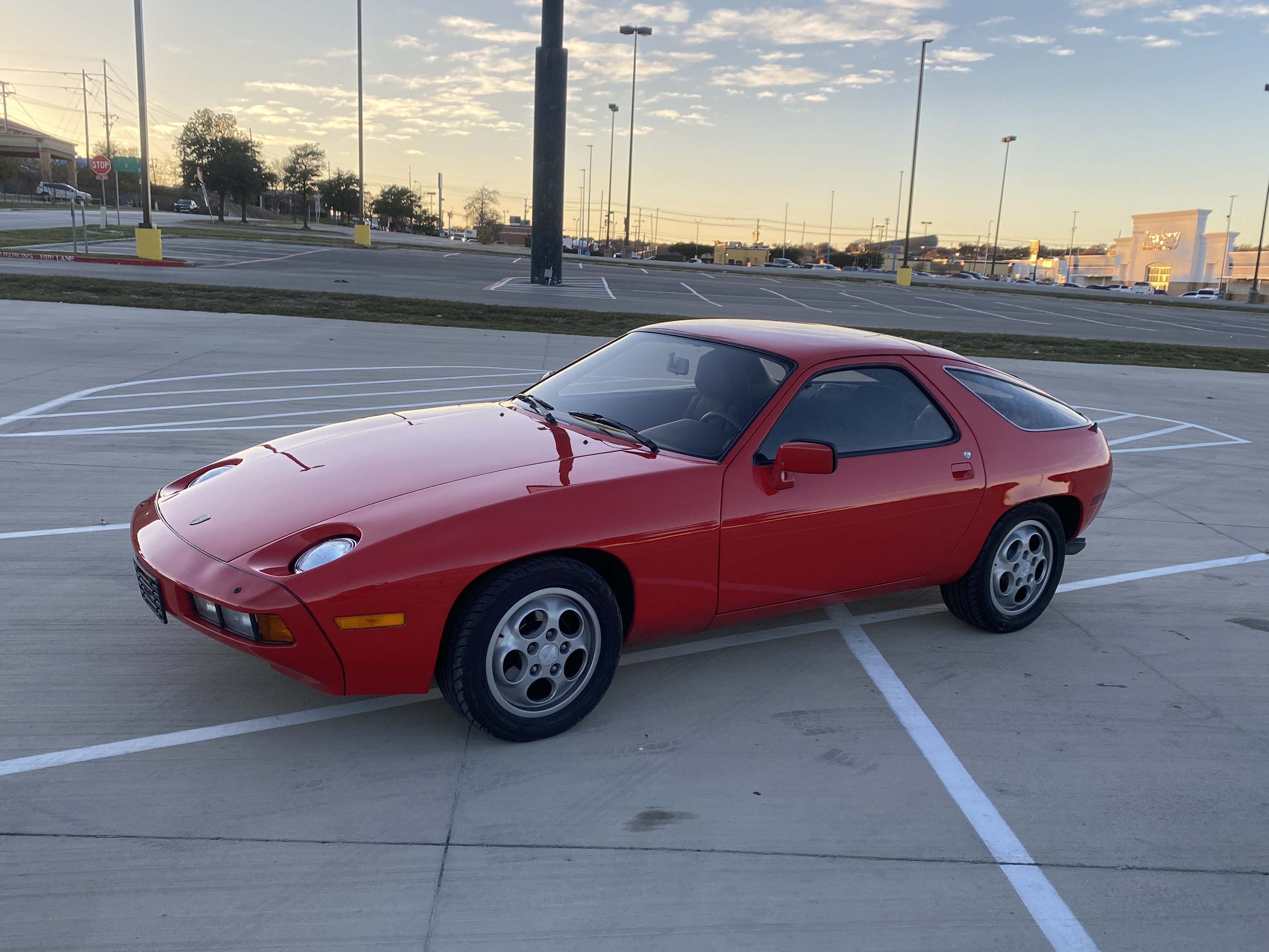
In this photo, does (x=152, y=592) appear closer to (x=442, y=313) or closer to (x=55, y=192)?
(x=442, y=313)

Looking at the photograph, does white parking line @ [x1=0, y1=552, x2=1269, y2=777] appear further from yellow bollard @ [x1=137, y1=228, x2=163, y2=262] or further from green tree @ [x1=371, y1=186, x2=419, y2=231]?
green tree @ [x1=371, y1=186, x2=419, y2=231]

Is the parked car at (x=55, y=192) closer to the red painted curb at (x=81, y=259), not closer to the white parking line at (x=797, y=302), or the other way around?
the red painted curb at (x=81, y=259)

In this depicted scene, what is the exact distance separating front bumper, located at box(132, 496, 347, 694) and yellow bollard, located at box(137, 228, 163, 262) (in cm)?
2329

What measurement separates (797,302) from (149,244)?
56.1 ft

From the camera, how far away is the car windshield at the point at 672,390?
155 inches

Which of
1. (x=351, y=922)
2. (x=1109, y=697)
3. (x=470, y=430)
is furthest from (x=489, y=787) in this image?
(x=1109, y=697)

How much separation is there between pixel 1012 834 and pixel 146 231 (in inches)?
1005

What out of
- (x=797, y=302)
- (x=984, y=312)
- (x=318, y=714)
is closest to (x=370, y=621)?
(x=318, y=714)

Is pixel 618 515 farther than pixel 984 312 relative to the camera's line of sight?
No

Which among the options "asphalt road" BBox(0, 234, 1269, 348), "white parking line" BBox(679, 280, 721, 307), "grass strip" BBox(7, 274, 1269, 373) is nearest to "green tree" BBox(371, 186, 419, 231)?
"asphalt road" BBox(0, 234, 1269, 348)

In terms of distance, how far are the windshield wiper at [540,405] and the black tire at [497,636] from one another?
1.04m

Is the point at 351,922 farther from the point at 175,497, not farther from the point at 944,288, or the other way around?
the point at 944,288

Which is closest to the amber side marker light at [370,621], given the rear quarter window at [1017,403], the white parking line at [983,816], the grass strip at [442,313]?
the white parking line at [983,816]

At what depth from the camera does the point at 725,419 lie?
3.96 m
